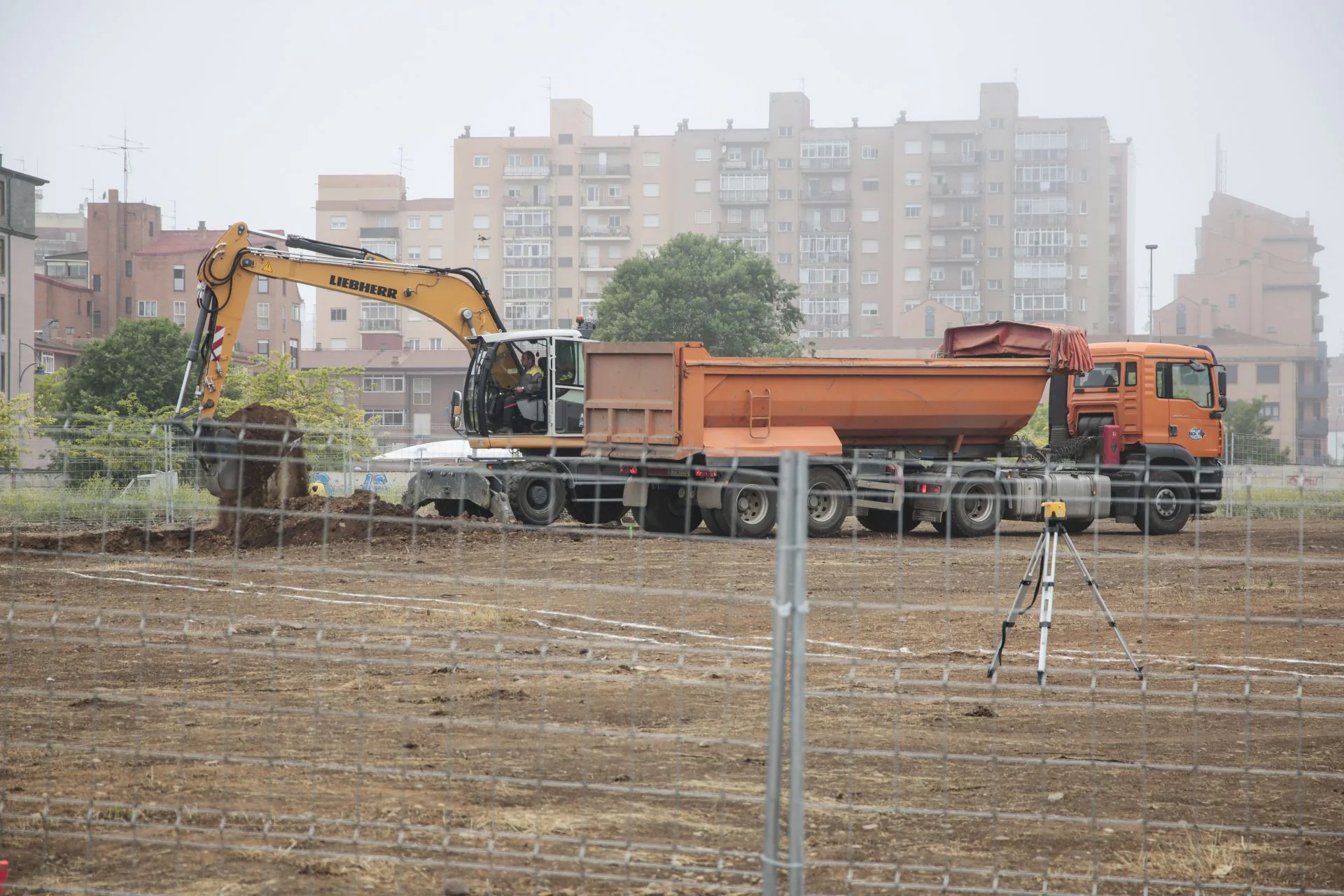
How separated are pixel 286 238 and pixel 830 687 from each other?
15.0 meters

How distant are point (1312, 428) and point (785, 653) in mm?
101363

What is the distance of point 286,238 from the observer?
2134 cm

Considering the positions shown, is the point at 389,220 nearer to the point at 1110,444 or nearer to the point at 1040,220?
the point at 1040,220

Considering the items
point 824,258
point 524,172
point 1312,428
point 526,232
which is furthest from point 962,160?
point 526,232

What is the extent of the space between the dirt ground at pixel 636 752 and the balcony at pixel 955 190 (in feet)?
327

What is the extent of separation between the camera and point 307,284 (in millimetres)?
23156

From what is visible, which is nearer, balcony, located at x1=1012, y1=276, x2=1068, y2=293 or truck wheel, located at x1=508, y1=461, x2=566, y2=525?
truck wheel, located at x1=508, y1=461, x2=566, y2=525

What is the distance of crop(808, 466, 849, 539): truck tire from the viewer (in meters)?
20.2

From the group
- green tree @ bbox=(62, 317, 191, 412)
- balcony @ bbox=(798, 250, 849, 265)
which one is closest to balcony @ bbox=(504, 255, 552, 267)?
balcony @ bbox=(798, 250, 849, 265)

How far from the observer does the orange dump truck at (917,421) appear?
19516mm

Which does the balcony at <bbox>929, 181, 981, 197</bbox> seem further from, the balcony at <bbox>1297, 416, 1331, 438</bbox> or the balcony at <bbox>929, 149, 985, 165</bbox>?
the balcony at <bbox>1297, 416, 1331, 438</bbox>

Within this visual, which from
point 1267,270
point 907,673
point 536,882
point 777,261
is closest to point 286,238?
point 907,673


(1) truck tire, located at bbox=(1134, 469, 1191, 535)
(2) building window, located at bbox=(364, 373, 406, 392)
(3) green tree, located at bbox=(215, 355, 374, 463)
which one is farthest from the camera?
(2) building window, located at bbox=(364, 373, 406, 392)

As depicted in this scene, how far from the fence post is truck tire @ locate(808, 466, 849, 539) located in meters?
16.4
